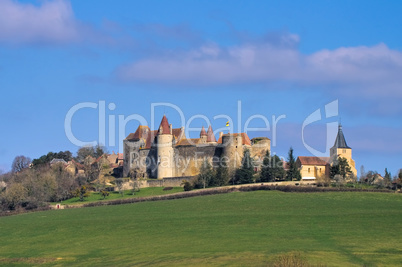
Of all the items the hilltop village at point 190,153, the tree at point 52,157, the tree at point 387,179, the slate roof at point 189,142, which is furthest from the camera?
the tree at point 52,157

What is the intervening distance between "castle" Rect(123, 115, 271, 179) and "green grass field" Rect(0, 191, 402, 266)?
14.1m

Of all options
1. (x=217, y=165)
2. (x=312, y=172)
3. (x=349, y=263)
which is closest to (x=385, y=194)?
(x=312, y=172)

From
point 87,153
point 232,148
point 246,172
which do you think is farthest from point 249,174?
point 87,153

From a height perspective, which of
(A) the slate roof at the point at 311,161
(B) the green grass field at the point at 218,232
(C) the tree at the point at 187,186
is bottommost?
(B) the green grass field at the point at 218,232

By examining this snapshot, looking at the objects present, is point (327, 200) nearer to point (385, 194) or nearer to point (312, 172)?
point (385, 194)

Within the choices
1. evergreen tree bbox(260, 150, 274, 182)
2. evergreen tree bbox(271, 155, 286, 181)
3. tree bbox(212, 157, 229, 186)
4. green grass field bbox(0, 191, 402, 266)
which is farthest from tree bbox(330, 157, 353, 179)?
green grass field bbox(0, 191, 402, 266)

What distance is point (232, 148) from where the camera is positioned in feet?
235

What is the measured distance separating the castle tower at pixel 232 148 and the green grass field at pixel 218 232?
1285 centimetres

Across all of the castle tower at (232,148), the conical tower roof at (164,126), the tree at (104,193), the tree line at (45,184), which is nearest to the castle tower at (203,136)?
the conical tower roof at (164,126)

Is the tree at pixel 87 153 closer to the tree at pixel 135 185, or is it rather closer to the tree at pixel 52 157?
the tree at pixel 52 157

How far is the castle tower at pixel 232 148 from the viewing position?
7106 centimetres

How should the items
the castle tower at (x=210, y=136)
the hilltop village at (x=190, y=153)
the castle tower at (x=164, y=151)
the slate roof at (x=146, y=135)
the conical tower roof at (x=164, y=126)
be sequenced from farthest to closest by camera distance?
1. the slate roof at (x=146, y=135)
2. the castle tower at (x=210, y=136)
3. the conical tower roof at (x=164, y=126)
4. the castle tower at (x=164, y=151)
5. the hilltop village at (x=190, y=153)

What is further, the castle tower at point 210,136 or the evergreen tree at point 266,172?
the castle tower at point 210,136

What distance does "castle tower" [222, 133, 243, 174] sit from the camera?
71062 millimetres
